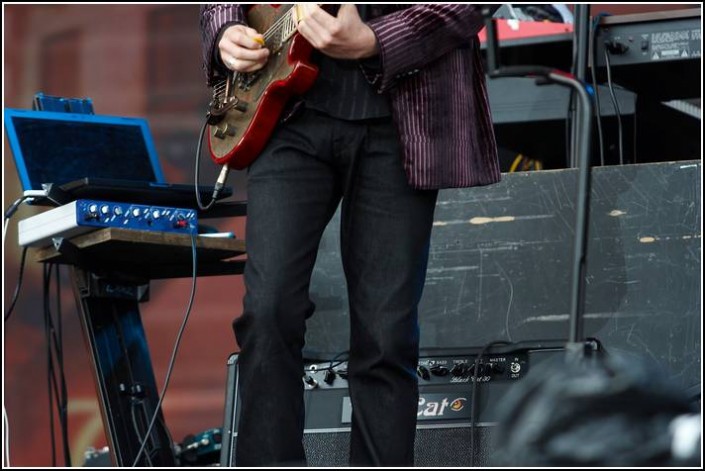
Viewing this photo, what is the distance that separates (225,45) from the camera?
1.95 m

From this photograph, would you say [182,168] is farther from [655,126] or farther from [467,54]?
[467,54]

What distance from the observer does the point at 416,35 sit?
183cm

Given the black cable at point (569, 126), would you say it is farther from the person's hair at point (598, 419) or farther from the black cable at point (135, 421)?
the person's hair at point (598, 419)

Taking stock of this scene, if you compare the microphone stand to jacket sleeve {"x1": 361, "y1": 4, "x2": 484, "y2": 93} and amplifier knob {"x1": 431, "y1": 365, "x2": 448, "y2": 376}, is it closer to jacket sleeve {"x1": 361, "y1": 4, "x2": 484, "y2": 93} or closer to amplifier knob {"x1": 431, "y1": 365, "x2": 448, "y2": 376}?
jacket sleeve {"x1": 361, "y1": 4, "x2": 484, "y2": 93}

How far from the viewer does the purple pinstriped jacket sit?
183 centimetres

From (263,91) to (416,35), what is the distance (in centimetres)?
28

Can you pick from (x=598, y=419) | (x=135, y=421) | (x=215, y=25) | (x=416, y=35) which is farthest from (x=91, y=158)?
(x=598, y=419)

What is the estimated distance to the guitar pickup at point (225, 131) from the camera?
1.97m

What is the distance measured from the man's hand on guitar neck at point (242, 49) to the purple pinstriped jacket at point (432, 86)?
42mm

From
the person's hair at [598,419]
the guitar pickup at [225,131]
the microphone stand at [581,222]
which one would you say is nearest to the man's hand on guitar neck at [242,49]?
the guitar pickup at [225,131]

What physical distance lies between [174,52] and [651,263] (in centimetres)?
193

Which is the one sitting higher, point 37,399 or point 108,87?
point 108,87

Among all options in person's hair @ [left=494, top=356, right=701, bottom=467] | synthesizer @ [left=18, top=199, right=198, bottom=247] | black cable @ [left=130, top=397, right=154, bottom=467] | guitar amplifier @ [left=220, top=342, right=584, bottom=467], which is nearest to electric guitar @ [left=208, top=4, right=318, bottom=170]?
synthesizer @ [left=18, top=199, right=198, bottom=247]

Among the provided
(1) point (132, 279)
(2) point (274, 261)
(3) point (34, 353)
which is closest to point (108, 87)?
(3) point (34, 353)
